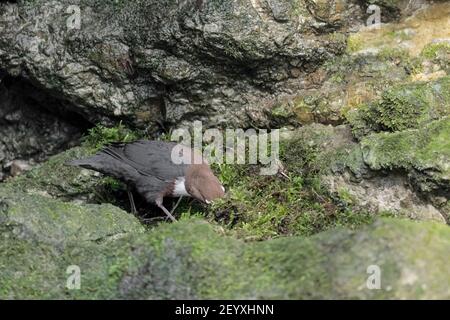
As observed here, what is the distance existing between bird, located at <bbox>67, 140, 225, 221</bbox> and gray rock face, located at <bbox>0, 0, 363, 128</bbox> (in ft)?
2.67

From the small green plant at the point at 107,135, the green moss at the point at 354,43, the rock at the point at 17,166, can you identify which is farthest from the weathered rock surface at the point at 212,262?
the green moss at the point at 354,43

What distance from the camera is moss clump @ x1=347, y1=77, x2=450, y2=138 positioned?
22.4ft

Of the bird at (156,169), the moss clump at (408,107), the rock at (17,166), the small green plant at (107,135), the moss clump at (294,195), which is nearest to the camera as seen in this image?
the moss clump at (294,195)

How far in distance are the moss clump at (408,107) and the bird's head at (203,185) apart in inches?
60.4

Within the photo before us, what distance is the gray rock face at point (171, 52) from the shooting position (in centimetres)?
738

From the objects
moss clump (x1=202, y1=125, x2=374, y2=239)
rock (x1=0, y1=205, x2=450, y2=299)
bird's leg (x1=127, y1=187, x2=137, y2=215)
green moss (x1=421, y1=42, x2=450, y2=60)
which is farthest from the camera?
bird's leg (x1=127, y1=187, x2=137, y2=215)

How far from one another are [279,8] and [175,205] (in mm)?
2387

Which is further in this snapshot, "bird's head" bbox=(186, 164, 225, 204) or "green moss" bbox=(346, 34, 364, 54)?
"green moss" bbox=(346, 34, 364, 54)

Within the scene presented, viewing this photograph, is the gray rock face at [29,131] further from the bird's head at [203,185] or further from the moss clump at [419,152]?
the moss clump at [419,152]

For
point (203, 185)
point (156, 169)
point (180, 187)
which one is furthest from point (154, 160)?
point (203, 185)

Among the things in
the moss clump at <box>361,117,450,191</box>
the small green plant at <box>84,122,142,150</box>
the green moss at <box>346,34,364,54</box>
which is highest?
the green moss at <box>346,34,364,54</box>

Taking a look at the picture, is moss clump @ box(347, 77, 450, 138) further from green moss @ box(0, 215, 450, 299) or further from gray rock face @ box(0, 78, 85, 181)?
gray rock face @ box(0, 78, 85, 181)

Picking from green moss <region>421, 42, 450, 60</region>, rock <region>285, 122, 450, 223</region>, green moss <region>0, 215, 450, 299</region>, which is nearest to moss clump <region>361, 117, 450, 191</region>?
rock <region>285, 122, 450, 223</region>
